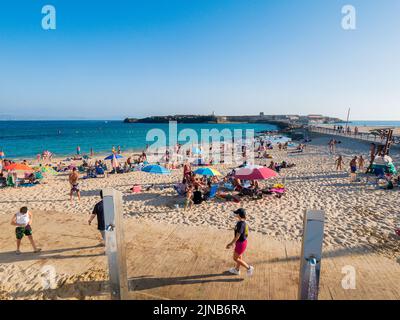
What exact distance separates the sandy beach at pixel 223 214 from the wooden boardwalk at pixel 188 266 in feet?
0.19

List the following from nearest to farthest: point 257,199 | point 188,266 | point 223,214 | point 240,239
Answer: point 240,239, point 188,266, point 223,214, point 257,199

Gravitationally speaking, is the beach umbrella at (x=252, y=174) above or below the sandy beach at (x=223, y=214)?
above

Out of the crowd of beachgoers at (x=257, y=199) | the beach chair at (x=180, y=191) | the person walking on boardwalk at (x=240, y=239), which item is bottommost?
the crowd of beachgoers at (x=257, y=199)

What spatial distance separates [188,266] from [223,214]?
319cm

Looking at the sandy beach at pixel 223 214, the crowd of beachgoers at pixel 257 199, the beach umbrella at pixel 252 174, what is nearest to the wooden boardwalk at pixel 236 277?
the sandy beach at pixel 223 214

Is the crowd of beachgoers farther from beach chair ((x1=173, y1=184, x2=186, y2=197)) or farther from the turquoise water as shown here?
the turquoise water

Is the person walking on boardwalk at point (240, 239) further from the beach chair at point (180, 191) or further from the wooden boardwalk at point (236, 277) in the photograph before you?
the beach chair at point (180, 191)

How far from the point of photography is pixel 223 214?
8.04 meters

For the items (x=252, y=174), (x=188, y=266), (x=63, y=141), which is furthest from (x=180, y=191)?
(x=63, y=141)

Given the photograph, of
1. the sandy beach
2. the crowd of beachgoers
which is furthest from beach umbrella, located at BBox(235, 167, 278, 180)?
the sandy beach

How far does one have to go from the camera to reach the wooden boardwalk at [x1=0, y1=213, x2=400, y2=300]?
425cm

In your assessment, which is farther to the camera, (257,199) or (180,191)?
(180,191)

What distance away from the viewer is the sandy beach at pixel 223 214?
5598mm

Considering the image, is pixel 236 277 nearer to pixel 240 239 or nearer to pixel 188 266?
pixel 240 239
